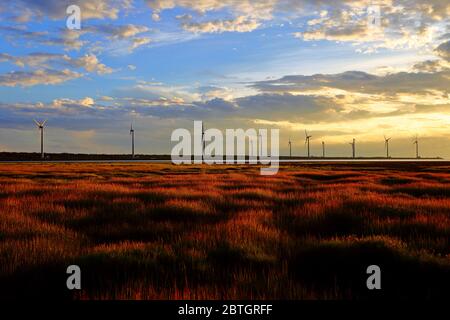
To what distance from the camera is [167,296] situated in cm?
589

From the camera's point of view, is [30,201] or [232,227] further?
[30,201]

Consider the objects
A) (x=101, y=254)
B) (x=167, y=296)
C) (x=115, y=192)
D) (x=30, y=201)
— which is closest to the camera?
(x=167, y=296)

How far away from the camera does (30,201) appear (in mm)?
16422

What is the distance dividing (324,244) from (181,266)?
115 inches

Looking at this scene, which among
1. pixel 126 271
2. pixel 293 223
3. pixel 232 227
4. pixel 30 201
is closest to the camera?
pixel 126 271

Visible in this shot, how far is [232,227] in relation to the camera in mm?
10641

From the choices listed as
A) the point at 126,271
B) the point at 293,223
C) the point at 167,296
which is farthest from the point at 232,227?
the point at 167,296

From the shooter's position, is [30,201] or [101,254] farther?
[30,201]

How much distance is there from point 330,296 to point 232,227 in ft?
16.1

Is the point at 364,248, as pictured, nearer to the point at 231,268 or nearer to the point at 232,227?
the point at 231,268

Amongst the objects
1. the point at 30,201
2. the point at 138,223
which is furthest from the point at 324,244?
the point at 30,201

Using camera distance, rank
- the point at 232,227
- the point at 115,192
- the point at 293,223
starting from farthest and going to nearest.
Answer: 1. the point at 115,192
2. the point at 293,223
3. the point at 232,227
